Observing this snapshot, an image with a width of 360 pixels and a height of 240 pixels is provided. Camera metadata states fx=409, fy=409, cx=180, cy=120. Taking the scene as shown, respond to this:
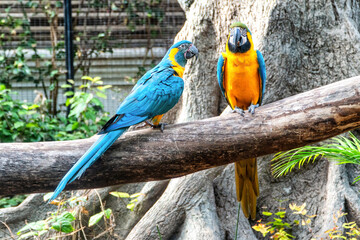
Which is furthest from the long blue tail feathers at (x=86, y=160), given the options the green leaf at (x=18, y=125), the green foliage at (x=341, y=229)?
the green leaf at (x=18, y=125)

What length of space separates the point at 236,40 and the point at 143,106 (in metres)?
0.81

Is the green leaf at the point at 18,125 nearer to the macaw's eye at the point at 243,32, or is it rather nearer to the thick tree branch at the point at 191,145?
the thick tree branch at the point at 191,145

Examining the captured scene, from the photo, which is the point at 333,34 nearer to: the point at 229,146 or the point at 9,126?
the point at 229,146

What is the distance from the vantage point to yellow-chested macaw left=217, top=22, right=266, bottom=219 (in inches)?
97.0

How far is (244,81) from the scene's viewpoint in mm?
2646

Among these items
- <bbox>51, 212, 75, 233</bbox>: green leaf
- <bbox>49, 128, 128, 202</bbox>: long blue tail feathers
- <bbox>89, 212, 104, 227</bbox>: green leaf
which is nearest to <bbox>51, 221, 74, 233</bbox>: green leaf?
<bbox>51, 212, 75, 233</bbox>: green leaf

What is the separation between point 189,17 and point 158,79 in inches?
51.5

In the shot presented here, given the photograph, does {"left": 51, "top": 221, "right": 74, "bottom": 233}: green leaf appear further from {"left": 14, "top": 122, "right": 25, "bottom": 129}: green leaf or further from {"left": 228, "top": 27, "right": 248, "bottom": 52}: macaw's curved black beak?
{"left": 14, "top": 122, "right": 25, "bottom": 129}: green leaf

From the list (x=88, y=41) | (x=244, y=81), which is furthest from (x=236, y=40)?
(x=88, y=41)

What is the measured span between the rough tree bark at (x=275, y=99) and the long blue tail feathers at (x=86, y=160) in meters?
1.24

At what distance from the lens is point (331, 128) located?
197 centimetres

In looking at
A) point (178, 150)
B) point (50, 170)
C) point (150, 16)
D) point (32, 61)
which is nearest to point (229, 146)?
point (178, 150)

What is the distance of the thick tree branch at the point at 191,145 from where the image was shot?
1929mm

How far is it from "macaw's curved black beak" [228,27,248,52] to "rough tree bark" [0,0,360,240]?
0.47 metres
